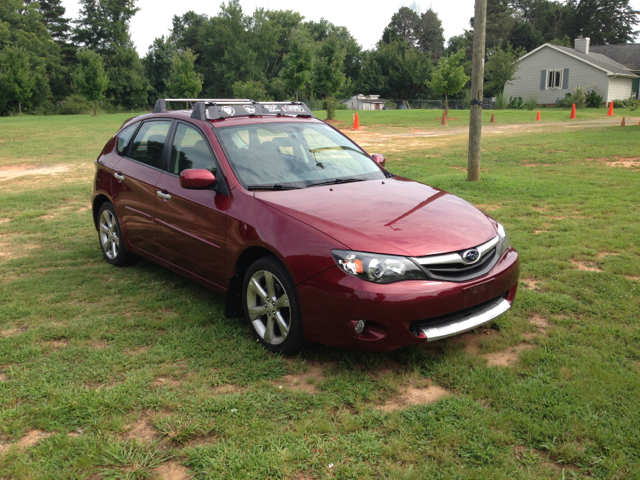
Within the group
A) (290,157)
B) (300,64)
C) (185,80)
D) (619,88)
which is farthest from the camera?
(185,80)

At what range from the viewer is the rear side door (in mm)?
5170

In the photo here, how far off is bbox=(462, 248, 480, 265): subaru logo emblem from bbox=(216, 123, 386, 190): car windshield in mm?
1378

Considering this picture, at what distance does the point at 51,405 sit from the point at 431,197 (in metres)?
3.04

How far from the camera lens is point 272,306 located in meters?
3.87

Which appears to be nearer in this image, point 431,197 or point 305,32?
point 431,197

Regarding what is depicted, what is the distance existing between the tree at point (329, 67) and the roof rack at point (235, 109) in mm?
28787

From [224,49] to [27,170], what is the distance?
67.2m

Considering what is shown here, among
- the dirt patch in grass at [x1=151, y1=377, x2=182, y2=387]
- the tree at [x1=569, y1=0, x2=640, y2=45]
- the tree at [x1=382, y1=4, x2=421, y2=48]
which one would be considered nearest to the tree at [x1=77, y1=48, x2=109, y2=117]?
the dirt patch in grass at [x1=151, y1=377, x2=182, y2=387]

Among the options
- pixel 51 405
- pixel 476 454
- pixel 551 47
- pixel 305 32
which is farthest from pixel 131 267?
pixel 305 32

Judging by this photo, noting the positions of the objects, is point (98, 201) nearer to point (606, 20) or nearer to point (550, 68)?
point (550, 68)

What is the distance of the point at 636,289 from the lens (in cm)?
486

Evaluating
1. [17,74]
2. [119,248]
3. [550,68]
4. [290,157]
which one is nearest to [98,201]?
[119,248]

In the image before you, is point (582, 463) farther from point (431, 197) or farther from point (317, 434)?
point (431, 197)

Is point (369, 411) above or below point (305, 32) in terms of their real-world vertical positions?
below
